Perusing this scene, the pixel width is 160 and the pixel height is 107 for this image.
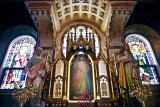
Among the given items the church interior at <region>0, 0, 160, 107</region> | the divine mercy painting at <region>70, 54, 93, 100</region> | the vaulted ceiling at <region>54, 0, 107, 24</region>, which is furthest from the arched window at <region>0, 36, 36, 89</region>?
the divine mercy painting at <region>70, 54, 93, 100</region>

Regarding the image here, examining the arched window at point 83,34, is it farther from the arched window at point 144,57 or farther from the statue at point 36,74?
the arched window at point 144,57

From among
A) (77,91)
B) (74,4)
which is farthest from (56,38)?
(77,91)

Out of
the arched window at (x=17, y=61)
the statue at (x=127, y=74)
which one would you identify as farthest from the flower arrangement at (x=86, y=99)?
the arched window at (x=17, y=61)

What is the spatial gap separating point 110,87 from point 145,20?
5649 mm

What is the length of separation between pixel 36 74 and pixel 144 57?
23.1 feet

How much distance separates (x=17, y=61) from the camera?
923cm

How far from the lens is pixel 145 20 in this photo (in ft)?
31.6

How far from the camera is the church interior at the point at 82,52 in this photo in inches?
259

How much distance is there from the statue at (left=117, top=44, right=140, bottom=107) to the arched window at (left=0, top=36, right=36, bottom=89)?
5539 millimetres

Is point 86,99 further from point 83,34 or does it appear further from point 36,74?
point 83,34

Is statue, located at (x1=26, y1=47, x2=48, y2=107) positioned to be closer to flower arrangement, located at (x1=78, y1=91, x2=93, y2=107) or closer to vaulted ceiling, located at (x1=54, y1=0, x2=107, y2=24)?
flower arrangement, located at (x1=78, y1=91, x2=93, y2=107)

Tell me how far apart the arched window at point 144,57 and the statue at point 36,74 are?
5926mm

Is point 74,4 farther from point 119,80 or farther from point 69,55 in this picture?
point 119,80

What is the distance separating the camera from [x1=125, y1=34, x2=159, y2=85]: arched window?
28.1 ft
